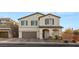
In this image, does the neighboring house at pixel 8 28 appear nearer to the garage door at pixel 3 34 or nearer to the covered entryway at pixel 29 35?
the garage door at pixel 3 34

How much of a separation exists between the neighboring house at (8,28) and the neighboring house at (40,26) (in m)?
0.10

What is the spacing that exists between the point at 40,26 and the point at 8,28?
0.52m

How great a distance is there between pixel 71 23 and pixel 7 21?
1.03m

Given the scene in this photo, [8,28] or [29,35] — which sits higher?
[8,28]

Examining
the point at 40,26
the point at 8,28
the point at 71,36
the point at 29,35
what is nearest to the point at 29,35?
the point at 29,35

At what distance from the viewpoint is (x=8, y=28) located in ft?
12.4

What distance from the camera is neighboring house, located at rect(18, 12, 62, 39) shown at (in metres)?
3.77

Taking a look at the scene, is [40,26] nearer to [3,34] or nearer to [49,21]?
[49,21]
